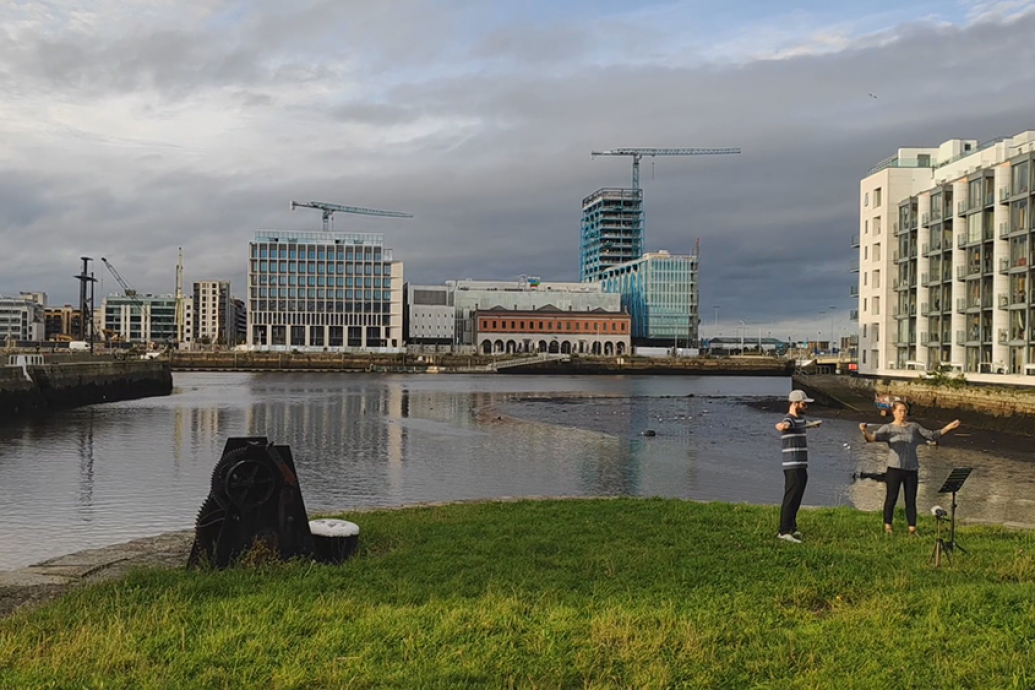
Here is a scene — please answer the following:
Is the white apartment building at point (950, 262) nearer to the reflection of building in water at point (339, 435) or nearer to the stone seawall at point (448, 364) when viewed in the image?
the reflection of building in water at point (339, 435)

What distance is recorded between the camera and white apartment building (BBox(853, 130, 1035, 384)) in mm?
56938

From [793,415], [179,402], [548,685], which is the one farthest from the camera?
[179,402]

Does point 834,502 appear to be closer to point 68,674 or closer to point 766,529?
point 766,529

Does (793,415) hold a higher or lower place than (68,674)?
higher

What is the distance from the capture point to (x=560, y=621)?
8.73 metres

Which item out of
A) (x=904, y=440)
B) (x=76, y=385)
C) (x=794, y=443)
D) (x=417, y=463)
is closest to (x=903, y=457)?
(x=904, y=440)

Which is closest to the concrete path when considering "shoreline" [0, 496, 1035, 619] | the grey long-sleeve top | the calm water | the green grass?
"shoreline" [0, 496, 1035, 619]

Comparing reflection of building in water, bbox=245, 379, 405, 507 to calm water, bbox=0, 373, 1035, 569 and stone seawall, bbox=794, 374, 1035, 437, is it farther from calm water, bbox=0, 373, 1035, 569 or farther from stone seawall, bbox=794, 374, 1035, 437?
stone seawall, bbox=794, 374, 1035, 437

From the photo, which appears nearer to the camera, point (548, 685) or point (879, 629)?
point (548, 685)

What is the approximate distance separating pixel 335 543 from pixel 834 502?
17214 mm

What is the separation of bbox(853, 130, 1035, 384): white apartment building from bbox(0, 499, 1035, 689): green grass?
51.2 m

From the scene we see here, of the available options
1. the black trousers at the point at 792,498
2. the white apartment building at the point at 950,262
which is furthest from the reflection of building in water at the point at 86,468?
the white apartment building at the point at 950,262

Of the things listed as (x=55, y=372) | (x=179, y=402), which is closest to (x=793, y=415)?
(x=55, y=372)

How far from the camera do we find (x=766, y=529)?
1414cm
